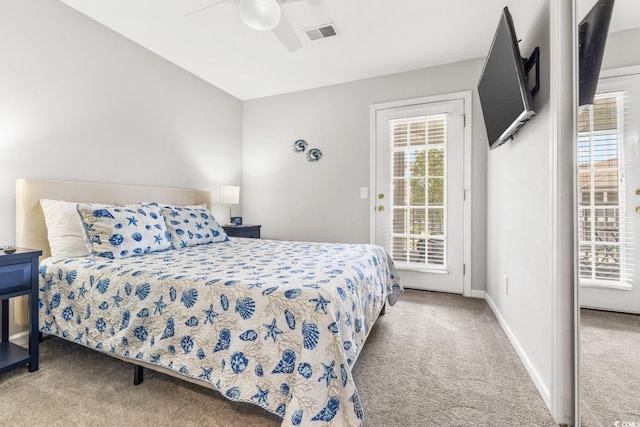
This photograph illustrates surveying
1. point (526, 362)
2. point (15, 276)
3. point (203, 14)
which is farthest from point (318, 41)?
point (526, 362)

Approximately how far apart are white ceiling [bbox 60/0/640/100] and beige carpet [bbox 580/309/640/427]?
83.4 inches

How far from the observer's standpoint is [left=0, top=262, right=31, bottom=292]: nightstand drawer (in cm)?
157

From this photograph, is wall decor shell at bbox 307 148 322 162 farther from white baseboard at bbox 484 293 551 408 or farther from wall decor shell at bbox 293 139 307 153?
white baseboard at bbox 484 293 551 408

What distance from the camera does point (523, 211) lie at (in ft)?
6.16

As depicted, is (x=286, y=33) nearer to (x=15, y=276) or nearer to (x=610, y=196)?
(x=610, y=196)

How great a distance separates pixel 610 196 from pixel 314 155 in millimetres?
3055

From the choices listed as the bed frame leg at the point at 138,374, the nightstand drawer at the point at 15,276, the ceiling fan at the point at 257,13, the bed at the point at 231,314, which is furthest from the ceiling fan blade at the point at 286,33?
the bed frame leg at the point at 138,374

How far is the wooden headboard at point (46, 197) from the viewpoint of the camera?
6.51 ft

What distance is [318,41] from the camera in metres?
2.77

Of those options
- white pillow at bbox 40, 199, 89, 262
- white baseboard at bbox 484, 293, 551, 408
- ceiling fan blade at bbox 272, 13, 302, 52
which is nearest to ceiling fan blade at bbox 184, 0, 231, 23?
ceiling fan blade at bbox 272, 13, 302, 52

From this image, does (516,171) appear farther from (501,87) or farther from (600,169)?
(600,169)

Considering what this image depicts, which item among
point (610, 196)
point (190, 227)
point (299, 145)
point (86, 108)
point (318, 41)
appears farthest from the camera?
point (299, 145)

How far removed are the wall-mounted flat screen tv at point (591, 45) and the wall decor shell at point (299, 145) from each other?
9.78 feet

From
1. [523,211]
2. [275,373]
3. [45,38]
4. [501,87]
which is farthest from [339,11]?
[275,373]
